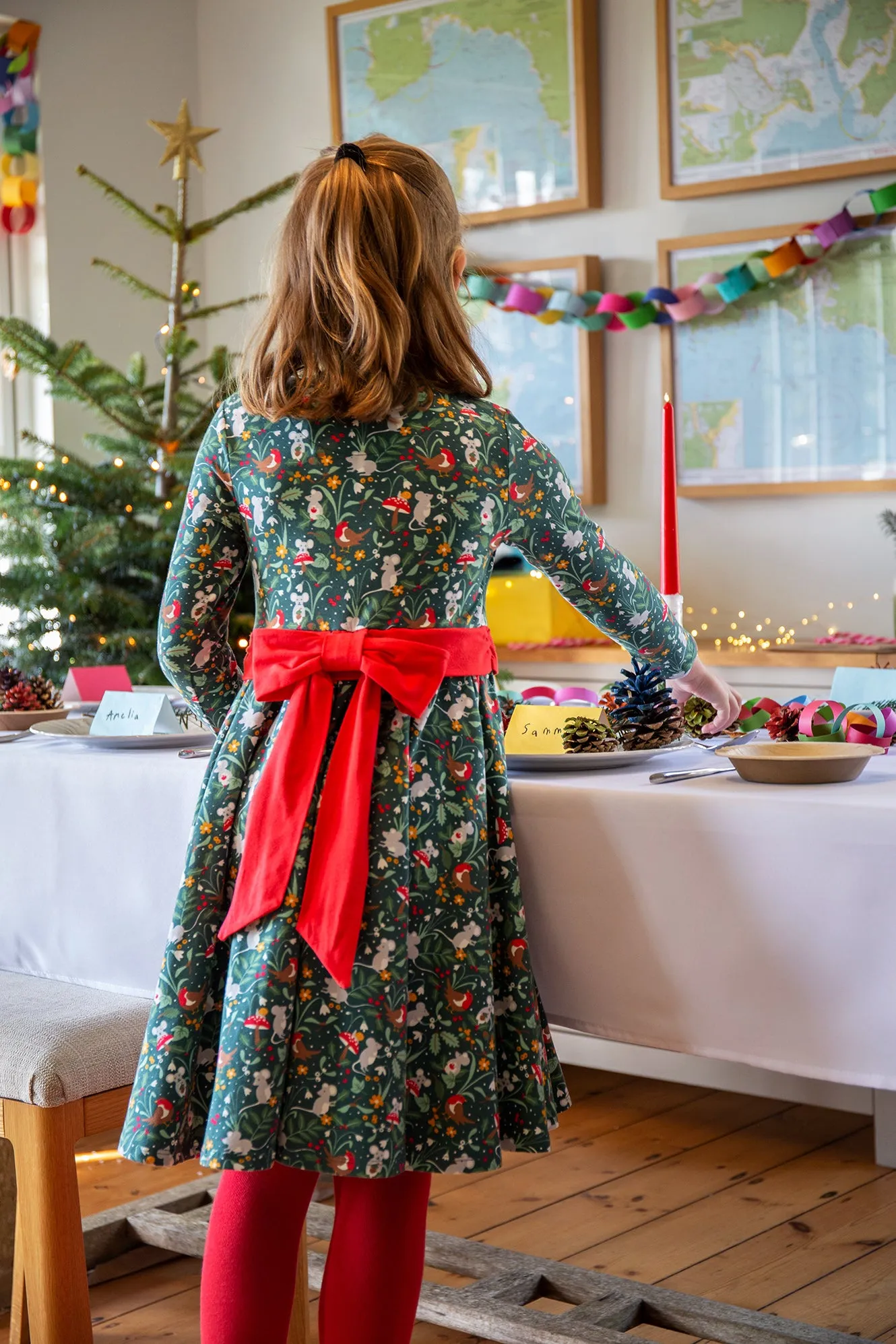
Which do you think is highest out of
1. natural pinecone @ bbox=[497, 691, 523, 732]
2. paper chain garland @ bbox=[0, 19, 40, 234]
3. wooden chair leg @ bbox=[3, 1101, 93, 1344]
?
paper chain garland @ bbox=[0, 19, 40, 234]

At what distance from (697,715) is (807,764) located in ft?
1.12

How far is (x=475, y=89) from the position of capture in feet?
12.6

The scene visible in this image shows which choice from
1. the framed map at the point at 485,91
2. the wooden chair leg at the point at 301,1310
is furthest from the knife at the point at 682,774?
the framed map at the point at 485,91

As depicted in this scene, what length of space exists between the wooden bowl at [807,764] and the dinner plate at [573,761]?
11cm

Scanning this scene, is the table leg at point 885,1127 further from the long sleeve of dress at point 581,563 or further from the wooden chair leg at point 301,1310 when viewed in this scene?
the long sleeve of dress at point 581,563

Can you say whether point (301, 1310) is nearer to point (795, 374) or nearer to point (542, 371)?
point (795, 374)

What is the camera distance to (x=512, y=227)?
12.6 ft

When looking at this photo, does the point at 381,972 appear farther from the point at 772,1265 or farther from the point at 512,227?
the point at 512,227

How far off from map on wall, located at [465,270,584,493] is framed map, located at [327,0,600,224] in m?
0.23

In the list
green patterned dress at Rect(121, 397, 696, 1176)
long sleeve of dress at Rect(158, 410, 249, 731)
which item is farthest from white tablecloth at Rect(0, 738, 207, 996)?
green patterned dress at Rect(121, 397, 696, 1176)

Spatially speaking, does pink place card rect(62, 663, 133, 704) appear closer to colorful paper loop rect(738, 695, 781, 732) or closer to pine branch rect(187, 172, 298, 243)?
colorful paper loop rect(738, 695, 781, 732)

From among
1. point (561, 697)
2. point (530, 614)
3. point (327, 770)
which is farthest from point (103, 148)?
point (327, 770)

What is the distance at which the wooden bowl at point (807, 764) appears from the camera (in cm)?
127

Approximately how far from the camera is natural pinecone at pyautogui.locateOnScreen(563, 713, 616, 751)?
4.65ft
